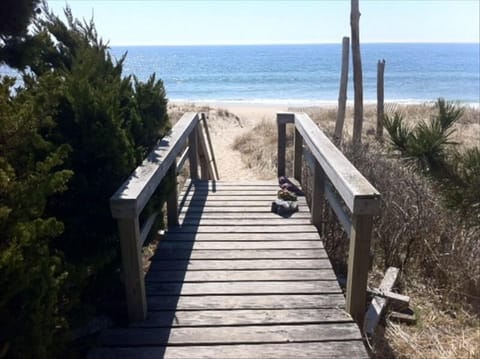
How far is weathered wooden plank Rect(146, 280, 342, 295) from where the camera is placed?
295 centimetres

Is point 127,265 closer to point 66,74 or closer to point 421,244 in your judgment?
point 66,74

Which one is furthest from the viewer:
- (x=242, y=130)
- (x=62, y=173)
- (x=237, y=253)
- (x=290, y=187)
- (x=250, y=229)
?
(x=242, y=130)

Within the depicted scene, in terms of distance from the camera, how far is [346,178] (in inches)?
105

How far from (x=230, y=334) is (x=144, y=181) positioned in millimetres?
990

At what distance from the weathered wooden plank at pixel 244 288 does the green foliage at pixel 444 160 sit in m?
1.18

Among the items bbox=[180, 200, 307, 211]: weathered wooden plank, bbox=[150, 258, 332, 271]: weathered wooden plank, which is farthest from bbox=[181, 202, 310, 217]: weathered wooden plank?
bbox=[150, 258, 332, 271]: weathered wooden plank

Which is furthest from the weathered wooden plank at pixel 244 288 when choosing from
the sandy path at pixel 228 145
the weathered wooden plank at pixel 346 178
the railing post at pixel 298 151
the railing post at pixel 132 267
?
the sandy path at pixel 228 145

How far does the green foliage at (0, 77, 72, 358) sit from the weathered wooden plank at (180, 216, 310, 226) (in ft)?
7.75

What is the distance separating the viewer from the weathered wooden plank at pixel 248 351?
235cm

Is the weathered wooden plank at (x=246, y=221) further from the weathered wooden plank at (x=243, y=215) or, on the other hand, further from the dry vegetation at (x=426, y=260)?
the dry vegetation at (x=426, y=260)

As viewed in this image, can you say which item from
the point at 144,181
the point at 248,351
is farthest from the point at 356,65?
the point at 248,351

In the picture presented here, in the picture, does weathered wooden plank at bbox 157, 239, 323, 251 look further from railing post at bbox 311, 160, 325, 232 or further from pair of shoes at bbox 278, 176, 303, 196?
pair of shoes at bbox 278, 176, 303, 196

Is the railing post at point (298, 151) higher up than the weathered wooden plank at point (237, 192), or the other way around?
the railing post at point (298, 151)

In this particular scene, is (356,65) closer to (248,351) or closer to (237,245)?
(237,245)
